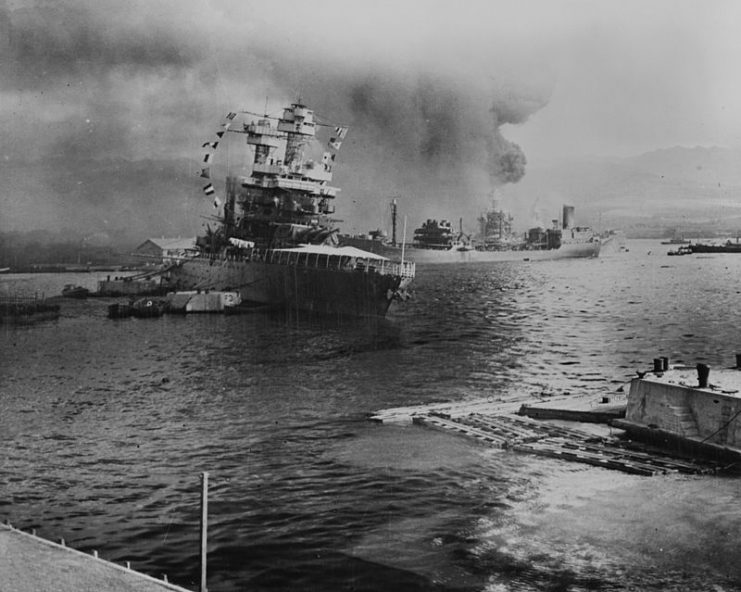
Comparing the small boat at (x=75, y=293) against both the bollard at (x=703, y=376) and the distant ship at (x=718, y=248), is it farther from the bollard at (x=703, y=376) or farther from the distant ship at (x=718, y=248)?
the distant ship at (x=718, y=248)

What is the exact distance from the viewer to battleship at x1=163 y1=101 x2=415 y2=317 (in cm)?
3828

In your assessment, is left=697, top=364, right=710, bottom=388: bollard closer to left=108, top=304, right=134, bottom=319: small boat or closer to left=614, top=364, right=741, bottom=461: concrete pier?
left=614, top=364, right=741, bottom=461: concrete pier

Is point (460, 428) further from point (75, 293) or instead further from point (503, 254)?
point (503, 254)

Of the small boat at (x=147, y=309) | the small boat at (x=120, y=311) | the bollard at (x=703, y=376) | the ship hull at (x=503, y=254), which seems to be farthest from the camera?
the ship hull at (x=503, y=254)

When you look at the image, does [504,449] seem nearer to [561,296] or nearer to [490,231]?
[561,296]

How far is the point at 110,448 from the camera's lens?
13.9 metres

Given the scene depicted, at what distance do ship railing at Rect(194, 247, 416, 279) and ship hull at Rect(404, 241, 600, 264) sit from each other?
46988mm

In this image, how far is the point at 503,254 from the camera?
341 ft

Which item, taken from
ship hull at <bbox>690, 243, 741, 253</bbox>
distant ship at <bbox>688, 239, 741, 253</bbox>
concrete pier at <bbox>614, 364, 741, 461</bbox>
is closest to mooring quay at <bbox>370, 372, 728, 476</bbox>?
concrete pier at <bbox>614, 364, 741, 461</bbox>

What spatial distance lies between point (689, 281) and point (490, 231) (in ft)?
173

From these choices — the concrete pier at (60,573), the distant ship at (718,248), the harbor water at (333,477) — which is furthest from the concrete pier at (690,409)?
the distant ship at (718,248)

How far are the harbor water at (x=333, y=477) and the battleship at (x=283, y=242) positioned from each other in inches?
361

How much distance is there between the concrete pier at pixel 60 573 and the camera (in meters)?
6.63

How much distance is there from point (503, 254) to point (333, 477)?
94.4 m
